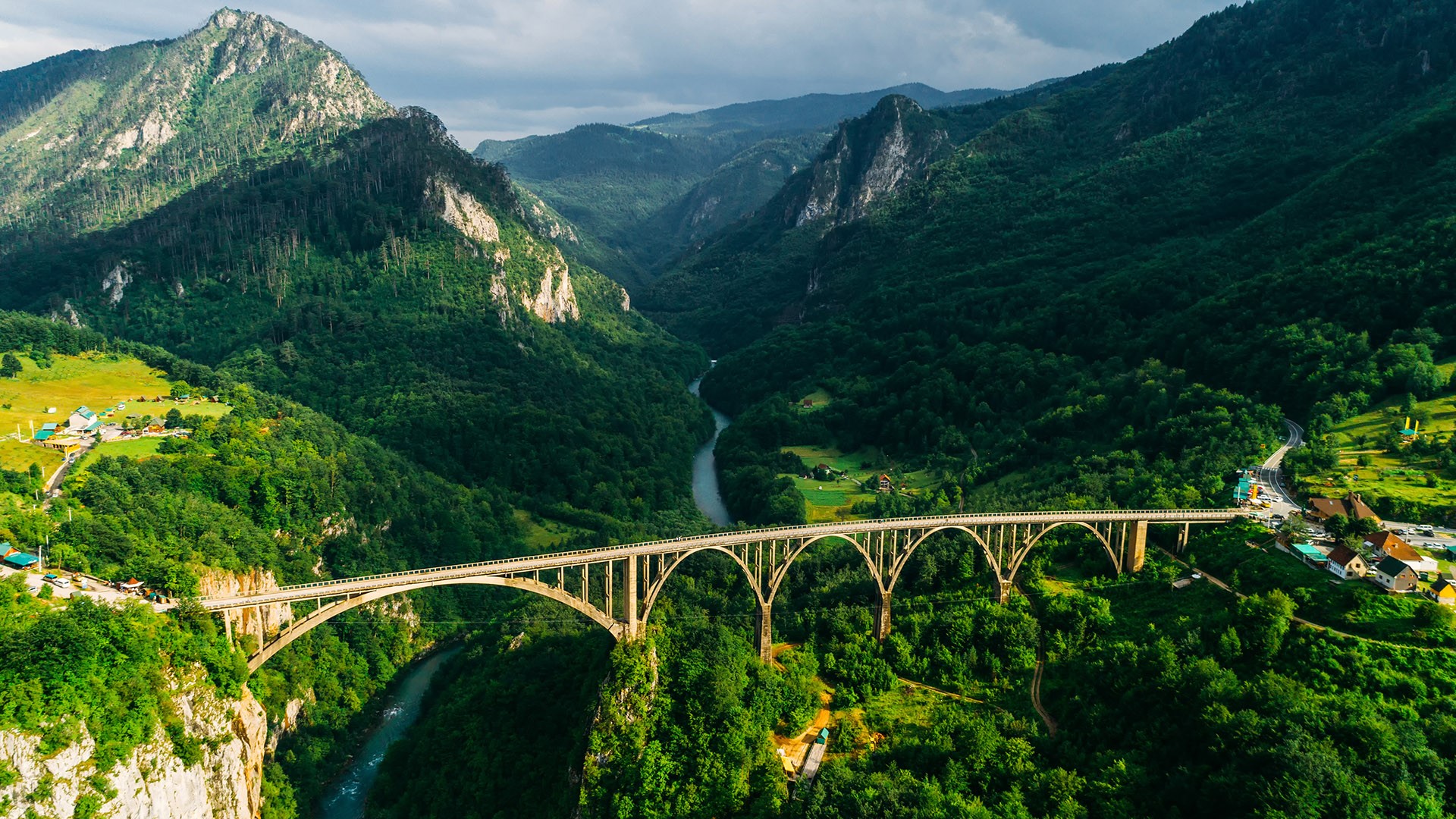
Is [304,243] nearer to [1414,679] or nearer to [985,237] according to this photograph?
[985,237]

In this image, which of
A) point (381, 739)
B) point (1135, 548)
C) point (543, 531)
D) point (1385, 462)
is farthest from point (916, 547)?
point (543, 531)

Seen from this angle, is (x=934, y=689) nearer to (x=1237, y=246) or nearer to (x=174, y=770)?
(x=174, y=770)

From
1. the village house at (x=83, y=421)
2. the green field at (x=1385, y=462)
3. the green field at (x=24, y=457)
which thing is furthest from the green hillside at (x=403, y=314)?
the green field at (x=1385, y=462)

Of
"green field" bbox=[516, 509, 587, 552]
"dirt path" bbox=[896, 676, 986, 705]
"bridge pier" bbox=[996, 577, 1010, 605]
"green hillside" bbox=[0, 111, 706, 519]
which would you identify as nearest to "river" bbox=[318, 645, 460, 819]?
"green field" bbox=[516, 509, 587, 552]

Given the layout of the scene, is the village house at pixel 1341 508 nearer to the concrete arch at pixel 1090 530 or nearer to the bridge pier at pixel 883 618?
the concrete arch at pixel 1090 530

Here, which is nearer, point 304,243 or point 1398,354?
point 1398,354

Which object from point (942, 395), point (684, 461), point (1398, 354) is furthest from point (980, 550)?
point (684, 461)
